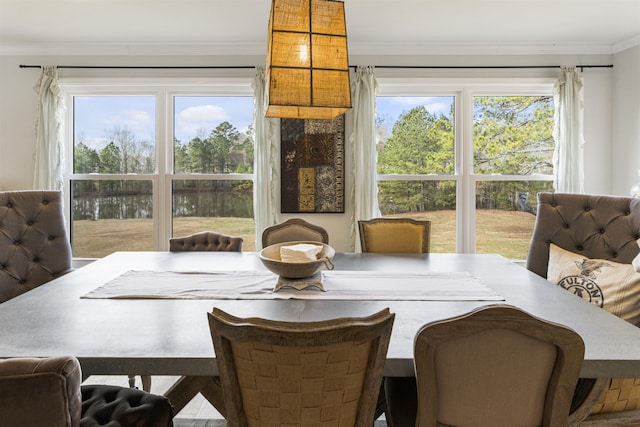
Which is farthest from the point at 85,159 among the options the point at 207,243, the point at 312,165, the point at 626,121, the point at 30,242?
the point at 626,121

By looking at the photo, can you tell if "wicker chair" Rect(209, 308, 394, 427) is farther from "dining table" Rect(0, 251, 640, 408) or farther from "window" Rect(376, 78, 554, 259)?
"window" Rect(376, 78, 554, 259)

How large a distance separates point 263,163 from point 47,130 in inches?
77.0

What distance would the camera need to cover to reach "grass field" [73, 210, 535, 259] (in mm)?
4016

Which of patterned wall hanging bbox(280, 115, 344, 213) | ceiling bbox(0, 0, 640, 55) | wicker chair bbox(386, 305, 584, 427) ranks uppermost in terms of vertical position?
ceiling bbox(0, 0, 640, 55)

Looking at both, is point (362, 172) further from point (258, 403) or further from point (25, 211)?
point (258, 403)

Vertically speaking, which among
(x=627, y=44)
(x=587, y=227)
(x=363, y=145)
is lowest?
(x=587, y=227)

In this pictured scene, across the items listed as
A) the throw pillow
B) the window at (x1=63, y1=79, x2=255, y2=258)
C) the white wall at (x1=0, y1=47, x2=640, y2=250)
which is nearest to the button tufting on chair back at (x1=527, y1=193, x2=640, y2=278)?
the throw pillow

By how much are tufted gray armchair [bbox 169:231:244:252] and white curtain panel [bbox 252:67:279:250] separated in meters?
0.95

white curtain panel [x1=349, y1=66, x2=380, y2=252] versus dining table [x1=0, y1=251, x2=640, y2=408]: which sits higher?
white curtain panel [x1=349, y1=66, x2=380, y2=252]

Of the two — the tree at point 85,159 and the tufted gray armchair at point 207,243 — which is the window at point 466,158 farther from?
the tree at point 85,159

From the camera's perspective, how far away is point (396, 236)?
9.08 ft

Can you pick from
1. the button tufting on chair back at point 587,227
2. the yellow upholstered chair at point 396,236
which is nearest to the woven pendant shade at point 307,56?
the yellow upholstered chair at point 396,236

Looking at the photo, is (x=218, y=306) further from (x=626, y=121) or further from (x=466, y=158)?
(x=626, y=121)

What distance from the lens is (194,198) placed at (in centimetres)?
402
